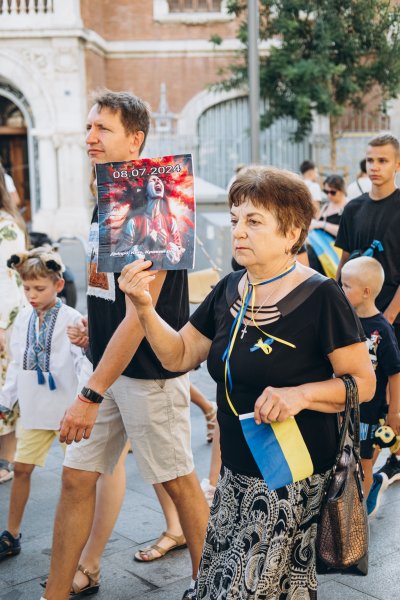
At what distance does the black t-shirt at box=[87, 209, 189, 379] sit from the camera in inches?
136

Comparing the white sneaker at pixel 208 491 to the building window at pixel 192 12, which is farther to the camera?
the building window at pixel 192 12

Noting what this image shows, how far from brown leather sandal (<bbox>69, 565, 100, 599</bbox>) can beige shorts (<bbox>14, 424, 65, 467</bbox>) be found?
2.32 ft

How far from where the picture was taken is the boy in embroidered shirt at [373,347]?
14.0 feet

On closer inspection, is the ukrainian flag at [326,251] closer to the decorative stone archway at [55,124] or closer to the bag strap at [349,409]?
the bag strap at [349,409]

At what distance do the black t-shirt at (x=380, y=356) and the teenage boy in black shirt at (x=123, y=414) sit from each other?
118 centimetres

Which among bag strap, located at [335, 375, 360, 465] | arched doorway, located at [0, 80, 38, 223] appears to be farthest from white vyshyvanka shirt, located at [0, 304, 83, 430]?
arched doorway, located at [0, 80, 38, 223]

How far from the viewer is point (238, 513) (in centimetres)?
269

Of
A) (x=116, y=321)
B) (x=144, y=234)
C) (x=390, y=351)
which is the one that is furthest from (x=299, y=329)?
(x=390, y=351)

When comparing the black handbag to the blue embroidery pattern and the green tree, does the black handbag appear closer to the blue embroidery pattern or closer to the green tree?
the blue embroidery pattern

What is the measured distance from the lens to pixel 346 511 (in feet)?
8.32

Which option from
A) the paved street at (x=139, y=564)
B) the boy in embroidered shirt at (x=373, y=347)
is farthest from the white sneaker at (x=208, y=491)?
the boy in embroidered shirt at (x=373, y=347)

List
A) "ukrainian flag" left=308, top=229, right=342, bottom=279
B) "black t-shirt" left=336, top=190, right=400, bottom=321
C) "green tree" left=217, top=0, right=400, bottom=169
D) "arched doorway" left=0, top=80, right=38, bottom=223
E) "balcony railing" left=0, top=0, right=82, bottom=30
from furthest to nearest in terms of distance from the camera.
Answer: "arched doorway" left=0, top=80, right=38, bottom=223
"balcony railing" left=0, top=0, right=82, bottom=30
"green tree" left=217, top=0, right=400, bottom=169
"ukrainian flag" left=308, top=229, right=342, bottom=279
"black t-shirt" left=336, top=190, right=400, bottom=321

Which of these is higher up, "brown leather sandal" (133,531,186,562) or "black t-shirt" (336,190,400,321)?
"black t-shirt" (336,190,400,321)

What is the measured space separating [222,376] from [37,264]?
2.05 metres
